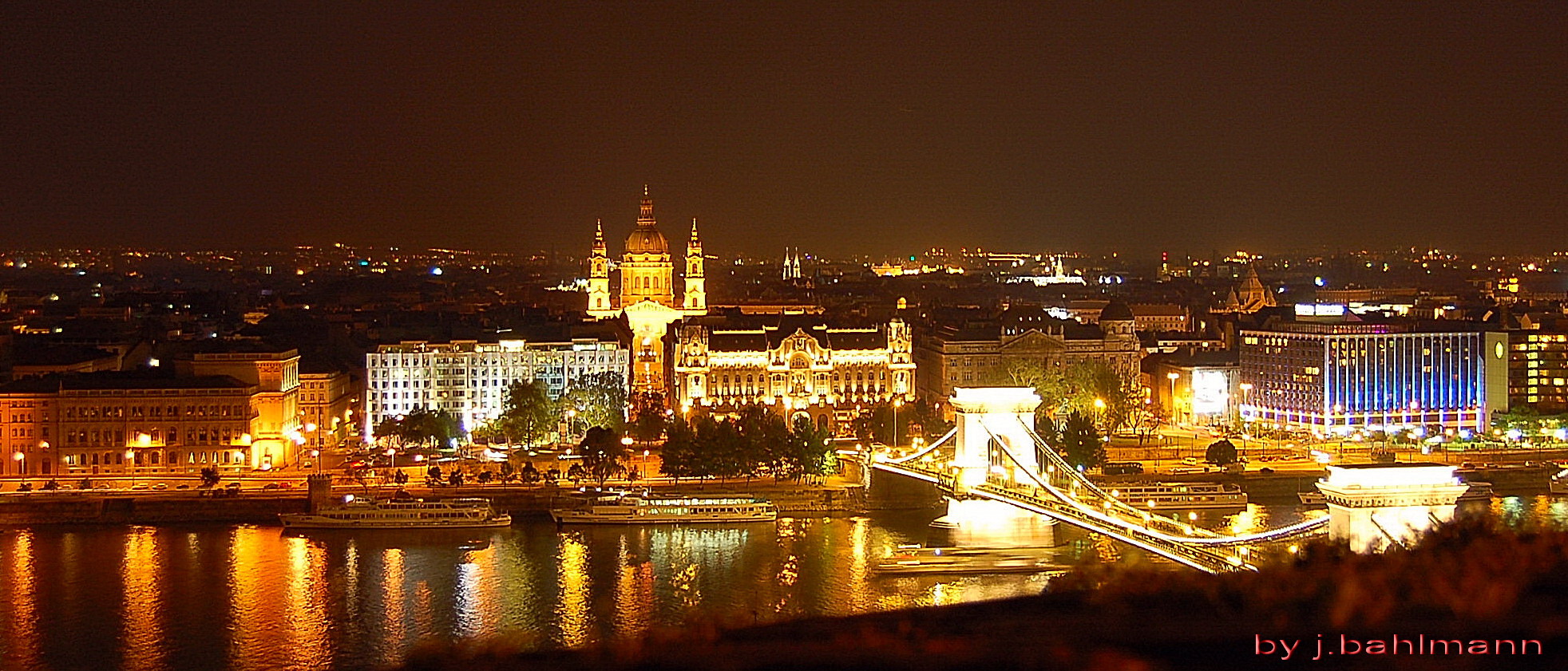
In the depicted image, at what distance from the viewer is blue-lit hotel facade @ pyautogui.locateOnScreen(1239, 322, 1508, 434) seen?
17969 mm

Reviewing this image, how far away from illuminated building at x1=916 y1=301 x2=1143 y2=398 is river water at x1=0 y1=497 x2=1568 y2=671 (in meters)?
6.04

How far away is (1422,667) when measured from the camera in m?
3.67

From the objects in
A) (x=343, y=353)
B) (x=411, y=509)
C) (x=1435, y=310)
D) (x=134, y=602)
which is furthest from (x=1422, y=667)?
(x=1435, y=310)

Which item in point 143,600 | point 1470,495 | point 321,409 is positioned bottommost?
point 143,600

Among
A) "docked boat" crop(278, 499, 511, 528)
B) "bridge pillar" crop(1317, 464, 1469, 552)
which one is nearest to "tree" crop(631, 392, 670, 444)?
"docked boat" crop(278, 499, 511, 528)

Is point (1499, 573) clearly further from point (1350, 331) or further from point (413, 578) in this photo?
point (1350, 331)

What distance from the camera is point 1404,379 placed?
59.4 ft

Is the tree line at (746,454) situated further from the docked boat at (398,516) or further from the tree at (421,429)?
the tree at (421,429)

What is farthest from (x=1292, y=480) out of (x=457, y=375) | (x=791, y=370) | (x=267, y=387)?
(x=267, y=387)

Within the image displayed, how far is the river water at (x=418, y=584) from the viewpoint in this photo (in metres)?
9.00

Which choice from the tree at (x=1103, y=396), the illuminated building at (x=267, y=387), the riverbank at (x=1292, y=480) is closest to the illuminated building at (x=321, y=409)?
the illuminated building at (x=267, y=387)

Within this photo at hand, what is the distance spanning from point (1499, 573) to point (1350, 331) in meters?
13.9

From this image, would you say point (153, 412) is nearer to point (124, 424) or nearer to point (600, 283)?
point (124, 424)

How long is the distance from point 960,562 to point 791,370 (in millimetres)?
7638
